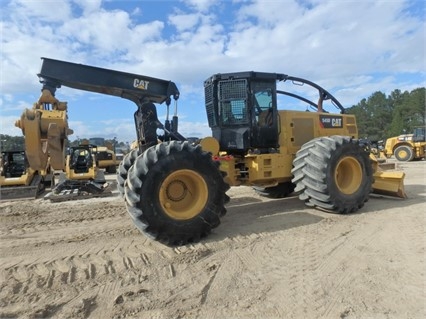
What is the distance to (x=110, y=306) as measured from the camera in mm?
3316

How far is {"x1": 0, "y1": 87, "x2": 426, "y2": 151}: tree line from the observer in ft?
211

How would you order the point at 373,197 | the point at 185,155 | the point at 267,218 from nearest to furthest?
the point at 185,155 → the point at 267,218 → the point at 373,197

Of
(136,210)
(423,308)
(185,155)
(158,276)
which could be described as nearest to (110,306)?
(158,276)

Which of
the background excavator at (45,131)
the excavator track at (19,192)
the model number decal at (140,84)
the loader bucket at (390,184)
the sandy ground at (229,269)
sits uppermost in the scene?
the model number decal at (140,84)

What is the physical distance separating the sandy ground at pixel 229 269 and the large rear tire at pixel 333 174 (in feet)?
1.12

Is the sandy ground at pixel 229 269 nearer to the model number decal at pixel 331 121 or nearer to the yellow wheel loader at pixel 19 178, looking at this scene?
the model number decal at pixel 331 121

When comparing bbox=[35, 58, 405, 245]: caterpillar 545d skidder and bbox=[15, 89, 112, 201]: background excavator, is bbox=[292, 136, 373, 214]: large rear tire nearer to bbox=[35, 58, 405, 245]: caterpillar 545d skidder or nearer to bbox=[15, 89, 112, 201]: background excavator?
bbox=[35, 58, 405, 245]: caterpillar 545d skidder

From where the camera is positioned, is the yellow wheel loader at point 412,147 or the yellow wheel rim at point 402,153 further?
the yellow wheel rim at point 402,153

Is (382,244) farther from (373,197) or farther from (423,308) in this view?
(373,197)

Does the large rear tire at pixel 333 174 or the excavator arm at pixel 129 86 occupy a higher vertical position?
the excavator arm at pixel 129 86

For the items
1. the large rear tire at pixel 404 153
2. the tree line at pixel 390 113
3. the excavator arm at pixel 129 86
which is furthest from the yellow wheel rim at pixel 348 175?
the tree line at pixel 390 113

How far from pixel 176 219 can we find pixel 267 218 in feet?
7.14

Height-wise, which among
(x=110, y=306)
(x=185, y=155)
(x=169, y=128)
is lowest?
(x=110, y=306)

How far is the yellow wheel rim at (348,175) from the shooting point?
720 centimetres
